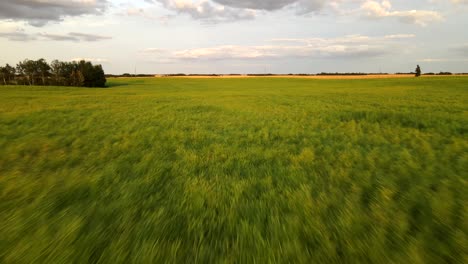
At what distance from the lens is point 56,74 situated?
298ft

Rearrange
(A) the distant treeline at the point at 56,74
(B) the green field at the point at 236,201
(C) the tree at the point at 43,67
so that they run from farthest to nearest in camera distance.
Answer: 1. (C) the tree at the point at 43,67
2. (A) the distant treeline at the point at 56,74
3. (B) the green field at the point at 236,201

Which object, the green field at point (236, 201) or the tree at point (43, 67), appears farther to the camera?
the tree at point (43, 67)

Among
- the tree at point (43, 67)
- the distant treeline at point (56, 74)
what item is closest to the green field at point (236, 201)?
the distant treeline at point (56, 74)

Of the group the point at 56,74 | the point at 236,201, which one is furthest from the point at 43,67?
the point at 236,201

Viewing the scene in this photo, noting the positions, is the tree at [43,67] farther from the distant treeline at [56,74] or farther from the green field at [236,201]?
the green field at [236,201]

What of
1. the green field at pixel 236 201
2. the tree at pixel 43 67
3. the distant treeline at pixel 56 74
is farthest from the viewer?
the tree at pixel 43 67

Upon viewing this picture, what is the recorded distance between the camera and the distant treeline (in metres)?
74.8

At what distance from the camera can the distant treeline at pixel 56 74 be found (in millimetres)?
74750

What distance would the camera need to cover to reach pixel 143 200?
401cm

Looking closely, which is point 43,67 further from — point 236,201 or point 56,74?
point 236,201

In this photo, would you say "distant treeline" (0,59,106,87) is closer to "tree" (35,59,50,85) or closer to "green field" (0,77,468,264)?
"tree" (35,59,50,85)

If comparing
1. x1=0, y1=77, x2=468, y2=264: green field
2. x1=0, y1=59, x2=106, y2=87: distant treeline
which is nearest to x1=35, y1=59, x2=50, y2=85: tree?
x1=0, y1=59, x2=106, y2=87: distant treeline

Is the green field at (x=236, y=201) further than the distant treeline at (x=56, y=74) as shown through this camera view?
No

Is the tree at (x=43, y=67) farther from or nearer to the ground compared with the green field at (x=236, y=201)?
farther from the ground
